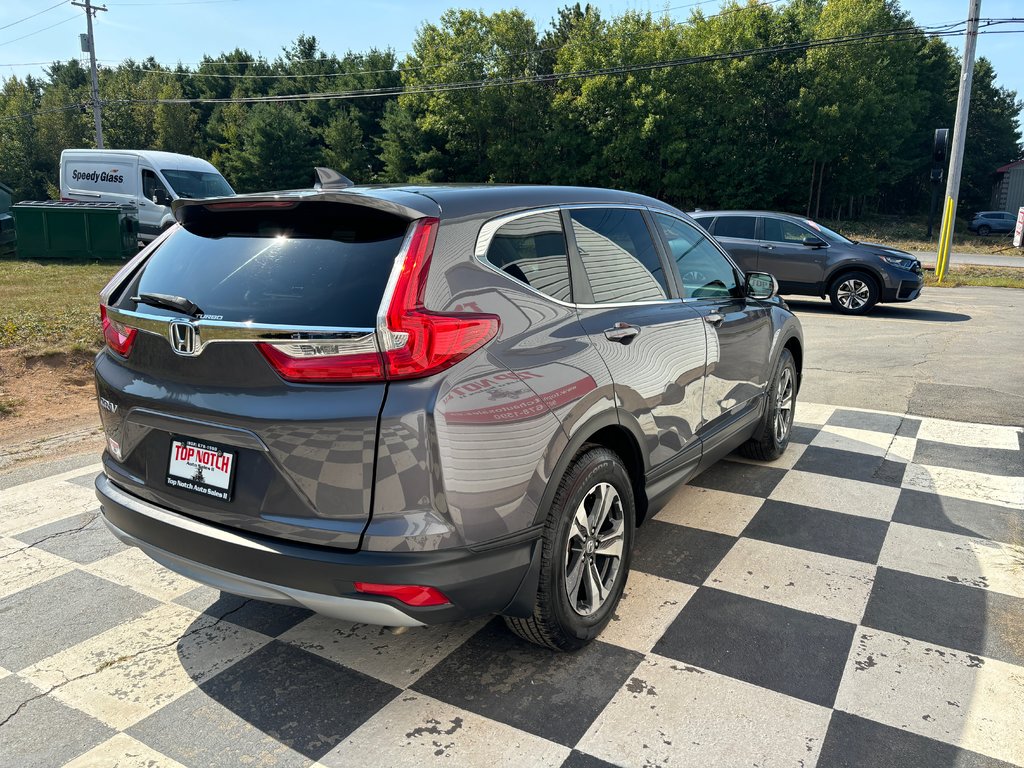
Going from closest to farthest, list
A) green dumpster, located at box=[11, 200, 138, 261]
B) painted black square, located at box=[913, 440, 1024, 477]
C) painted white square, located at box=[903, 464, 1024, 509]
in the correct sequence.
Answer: painted white square, located at box=[903, 464, 1024, 509] < painted black square, located at box=[913, 440, 1024, 477] < green dumpster, located at box=[11, 200, 138, 261]

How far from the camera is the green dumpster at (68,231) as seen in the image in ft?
51.2

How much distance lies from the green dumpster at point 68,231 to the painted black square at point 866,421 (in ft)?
49.8

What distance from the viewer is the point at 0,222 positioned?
17109 millimetres

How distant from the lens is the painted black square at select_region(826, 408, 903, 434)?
233 inches

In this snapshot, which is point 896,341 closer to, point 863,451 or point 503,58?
point 863,451

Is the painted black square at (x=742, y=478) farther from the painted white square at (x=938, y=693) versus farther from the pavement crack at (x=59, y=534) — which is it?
the pavement crack at (x=59, y=534)

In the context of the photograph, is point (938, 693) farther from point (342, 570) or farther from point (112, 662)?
point (112, 662)

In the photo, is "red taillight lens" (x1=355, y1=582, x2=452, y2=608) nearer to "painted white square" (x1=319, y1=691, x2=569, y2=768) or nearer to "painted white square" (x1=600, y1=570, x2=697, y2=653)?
"painted white square" (x1=319, y1=691, x2=569, y2=768)

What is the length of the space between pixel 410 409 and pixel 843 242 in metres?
12.6

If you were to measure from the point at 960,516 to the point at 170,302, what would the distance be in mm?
4121

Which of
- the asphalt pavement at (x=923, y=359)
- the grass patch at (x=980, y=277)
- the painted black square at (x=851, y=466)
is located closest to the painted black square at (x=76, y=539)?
the painted black square at (x=851, y=466)

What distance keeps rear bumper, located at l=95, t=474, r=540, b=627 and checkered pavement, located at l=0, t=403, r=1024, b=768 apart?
1.32 ft

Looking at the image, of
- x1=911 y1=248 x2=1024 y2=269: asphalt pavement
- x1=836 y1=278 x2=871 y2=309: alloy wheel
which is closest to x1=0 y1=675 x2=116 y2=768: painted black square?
x1=836 y1=278 x2=871 y2=309: alloy wheel

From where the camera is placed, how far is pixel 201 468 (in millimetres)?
2410
